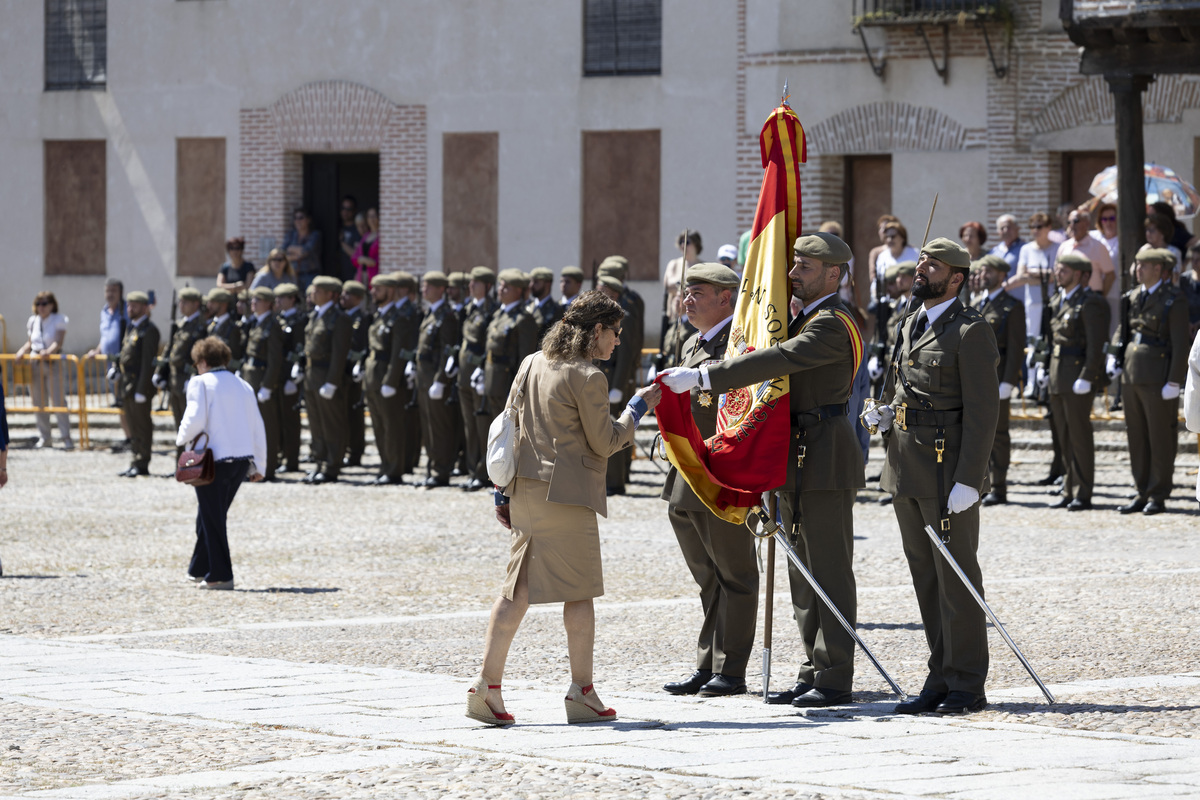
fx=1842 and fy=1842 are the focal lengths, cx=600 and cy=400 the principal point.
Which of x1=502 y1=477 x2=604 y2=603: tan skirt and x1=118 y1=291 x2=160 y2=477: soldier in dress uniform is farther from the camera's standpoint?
x1=118 y1=291 x2=160 y2=477: soldier in dress uniform

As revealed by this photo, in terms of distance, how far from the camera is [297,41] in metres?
27.3

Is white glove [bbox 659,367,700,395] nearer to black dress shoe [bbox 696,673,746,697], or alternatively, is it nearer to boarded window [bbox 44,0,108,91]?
black dress shoe [bbox 696,673,746,697]

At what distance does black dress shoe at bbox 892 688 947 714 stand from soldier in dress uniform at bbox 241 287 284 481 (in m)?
13.0

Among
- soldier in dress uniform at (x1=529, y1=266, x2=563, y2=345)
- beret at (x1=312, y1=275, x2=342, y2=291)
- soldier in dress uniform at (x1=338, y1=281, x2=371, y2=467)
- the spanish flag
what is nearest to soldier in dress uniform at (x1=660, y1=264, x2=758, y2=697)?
the spanish flag

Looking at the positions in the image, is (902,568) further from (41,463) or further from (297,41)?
(297,41)

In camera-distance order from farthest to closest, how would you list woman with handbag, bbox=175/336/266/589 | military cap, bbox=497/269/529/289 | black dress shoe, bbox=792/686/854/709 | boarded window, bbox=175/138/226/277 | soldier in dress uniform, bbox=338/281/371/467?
boarded window, bbox=175/138/226/277
soldier in dress uniform, bbox=338/281/371/467
military cap, bbox=497/269/529/289
woman with handbag, bbox=175/336/266/589
black dress shoe, bbox=792/686/854/709

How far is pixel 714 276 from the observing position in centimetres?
812

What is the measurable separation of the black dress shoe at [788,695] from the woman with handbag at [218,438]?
201 inches

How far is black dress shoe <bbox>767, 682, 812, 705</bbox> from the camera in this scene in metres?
7.58

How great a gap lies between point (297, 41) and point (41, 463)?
8.81 m

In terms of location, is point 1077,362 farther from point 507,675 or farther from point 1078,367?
point 507,675

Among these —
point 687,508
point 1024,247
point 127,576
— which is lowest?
point 127,576

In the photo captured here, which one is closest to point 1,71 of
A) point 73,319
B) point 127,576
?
point 73,319

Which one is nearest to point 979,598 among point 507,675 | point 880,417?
point 880,417
